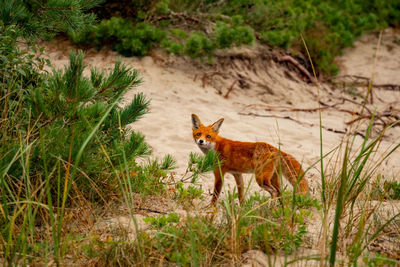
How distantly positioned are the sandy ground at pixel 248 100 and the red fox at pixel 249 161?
654mm

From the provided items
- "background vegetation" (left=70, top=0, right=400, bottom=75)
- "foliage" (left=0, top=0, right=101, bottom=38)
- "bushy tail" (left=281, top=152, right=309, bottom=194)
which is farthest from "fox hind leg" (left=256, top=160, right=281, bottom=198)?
"background vegetation" (left=70, top=0, right=400, bottom=75)

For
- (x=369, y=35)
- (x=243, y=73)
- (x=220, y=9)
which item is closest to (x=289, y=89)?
(x=243, y=73)

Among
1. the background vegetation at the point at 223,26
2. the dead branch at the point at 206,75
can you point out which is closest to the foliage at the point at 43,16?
the background vegetation at the point at 223,26

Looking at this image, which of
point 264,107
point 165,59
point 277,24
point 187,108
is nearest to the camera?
point 187,108

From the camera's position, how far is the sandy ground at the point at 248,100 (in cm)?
615

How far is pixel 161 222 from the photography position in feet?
9.18

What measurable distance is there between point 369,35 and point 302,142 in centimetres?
1001

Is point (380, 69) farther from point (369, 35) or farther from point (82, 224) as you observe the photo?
point (82, 224)

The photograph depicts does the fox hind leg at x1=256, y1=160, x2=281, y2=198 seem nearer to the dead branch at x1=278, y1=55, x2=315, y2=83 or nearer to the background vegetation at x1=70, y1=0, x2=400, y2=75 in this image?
the background vegetation at x1=70, y1=0, x2=400, y2=75

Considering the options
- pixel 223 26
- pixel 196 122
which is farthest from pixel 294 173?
pixel 223 26

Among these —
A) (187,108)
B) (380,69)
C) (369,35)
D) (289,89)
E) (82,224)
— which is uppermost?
(369,35)

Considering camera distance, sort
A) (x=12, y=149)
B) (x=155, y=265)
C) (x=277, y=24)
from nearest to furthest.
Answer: (x=155, y=265), (x=12, y=149), (x=277, y=24)

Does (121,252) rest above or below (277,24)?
below

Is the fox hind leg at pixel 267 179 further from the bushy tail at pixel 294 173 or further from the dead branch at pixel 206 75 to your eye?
the dead branch at pixel 206 75
